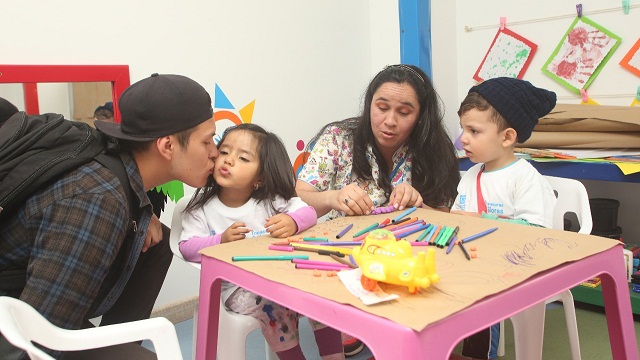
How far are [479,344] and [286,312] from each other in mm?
718

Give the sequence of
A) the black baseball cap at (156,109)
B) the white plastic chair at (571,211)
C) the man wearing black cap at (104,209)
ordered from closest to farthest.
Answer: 1. the man wearing black cap at (104,209)
2. the black baseball cap at (156,109)
3. the white plastic chair at (571,211)

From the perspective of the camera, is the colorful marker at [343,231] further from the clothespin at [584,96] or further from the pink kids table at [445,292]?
the clothespin at [584,96]

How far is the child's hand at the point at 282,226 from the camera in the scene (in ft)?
4.67

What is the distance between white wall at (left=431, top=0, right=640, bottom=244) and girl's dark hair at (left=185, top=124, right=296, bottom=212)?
5.24ft

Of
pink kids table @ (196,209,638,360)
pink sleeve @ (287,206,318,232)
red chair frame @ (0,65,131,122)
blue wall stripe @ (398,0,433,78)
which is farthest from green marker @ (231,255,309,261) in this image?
blue wall stripe @ (398,0,433,78)

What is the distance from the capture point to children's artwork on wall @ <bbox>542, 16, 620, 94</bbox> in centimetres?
264

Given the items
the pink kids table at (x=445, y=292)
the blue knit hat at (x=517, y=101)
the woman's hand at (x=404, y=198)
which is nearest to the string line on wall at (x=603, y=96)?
the blue knit hat at (x=517, y=101)

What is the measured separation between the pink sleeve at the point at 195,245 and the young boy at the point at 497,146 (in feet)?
2.37

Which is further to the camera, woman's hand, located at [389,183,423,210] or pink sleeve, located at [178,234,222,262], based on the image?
woman's hand, located at [389,183,423,210]

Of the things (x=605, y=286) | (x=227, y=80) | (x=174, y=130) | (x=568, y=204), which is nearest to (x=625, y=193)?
(x=568, y=204)

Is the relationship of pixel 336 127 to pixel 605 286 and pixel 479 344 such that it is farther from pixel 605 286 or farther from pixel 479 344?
pixel 605 286

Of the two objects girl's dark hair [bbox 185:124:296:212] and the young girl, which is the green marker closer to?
the young girl

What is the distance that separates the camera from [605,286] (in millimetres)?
1255

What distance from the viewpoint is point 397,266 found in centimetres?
95
